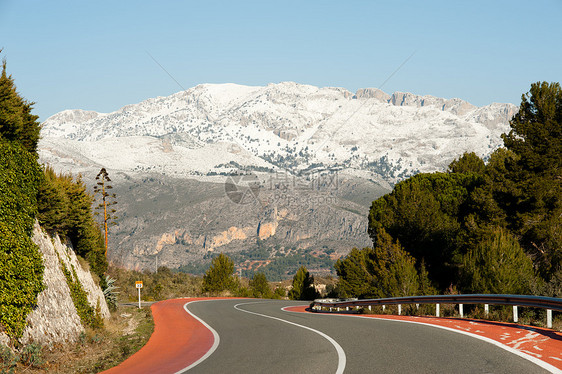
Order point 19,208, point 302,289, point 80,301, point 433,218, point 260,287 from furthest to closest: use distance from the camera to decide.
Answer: point 260,287
point 302,289
point 433,218
point 80,301
point 19,208

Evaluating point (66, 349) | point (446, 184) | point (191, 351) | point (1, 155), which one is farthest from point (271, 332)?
point (446, 184)

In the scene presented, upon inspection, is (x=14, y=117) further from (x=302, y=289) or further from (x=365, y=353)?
(x=302, y=289)

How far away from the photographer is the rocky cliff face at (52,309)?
43.3ft

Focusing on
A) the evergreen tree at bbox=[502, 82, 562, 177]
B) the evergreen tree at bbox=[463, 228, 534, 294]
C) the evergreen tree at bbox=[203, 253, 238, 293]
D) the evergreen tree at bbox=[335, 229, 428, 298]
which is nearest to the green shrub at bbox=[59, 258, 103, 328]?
the evergreen tree at bbox=[463, 228, 534, 294]

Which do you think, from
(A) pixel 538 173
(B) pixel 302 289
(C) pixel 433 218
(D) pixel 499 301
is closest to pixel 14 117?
(D) pixel 499 301

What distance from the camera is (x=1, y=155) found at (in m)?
13.1

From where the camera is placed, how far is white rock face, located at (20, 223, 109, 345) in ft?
43.4

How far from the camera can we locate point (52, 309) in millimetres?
14852

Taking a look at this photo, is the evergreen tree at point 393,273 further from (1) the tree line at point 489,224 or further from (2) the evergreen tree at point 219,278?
(2) the evergreen tree at point 219,278

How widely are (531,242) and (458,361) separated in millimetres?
29732

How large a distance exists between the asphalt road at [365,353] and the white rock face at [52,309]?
4417 millimetres

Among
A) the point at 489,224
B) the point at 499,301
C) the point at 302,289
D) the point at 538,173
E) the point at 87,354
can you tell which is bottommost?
the point at 302,289

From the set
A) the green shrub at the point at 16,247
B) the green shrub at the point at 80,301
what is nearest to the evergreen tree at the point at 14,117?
the green shrub at the point at 16,247

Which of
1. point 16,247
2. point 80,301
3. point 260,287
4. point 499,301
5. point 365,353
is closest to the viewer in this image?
point 365,353
